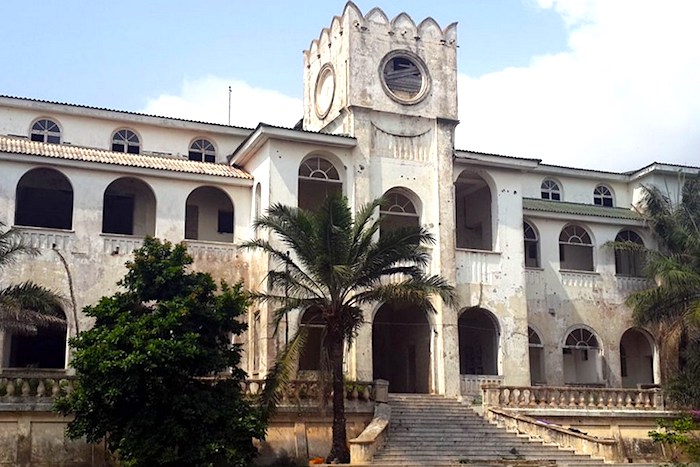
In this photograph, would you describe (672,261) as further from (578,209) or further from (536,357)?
(536,357)

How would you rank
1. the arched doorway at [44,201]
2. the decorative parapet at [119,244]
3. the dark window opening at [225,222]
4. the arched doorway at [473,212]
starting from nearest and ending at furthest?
1. the decorative parapet at [119,244]
2. the arched doorway at [44,201]
3. the dark window opening at [225,222]
4. the arched doorway at [473,212]

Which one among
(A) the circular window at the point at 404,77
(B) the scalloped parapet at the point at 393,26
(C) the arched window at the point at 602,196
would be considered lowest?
(C) the arched window at the point at 602,196

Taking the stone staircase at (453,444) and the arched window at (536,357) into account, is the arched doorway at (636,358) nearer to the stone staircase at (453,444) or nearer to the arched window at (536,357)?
the arched window at (536,357)

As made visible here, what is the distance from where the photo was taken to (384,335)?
35.6 m

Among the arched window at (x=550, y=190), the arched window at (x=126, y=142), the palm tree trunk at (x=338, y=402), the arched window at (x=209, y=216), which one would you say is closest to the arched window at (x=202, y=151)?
the arched window at (x=126, y=142)

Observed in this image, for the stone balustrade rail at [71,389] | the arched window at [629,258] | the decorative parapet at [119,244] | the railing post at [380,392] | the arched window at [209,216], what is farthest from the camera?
the arched window at [629,258]

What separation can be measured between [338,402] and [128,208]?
12.9 m

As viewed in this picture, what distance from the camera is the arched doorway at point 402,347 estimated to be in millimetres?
32938

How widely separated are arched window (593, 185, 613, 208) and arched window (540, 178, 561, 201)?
186 cm

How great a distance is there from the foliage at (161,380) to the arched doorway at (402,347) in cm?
1120

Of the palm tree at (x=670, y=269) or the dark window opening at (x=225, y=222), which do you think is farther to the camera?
the dark window opening at (x=225, y=222)

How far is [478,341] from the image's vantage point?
3578 centimetres

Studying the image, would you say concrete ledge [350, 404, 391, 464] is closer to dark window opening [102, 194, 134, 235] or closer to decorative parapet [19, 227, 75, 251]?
decorative parapet [19, 227, 75, 251]

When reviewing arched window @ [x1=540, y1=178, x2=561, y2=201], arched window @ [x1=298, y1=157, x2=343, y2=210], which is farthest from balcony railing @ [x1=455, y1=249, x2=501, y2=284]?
arched window @ [x1=540, y1=178, x2=561, y2=201]
